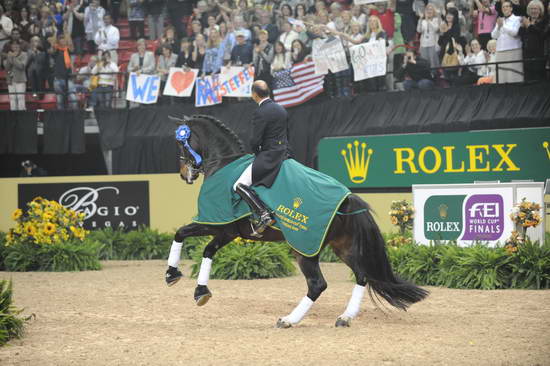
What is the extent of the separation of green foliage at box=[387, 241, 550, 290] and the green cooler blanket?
12.9 ft

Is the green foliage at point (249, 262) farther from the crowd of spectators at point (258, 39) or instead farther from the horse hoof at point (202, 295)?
the crowd of spectators at point (258, 39)

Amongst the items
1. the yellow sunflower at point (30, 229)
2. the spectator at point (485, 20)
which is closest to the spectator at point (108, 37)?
the yellow sunflower at point (30, 229)

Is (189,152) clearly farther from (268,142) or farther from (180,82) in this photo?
(180,82)

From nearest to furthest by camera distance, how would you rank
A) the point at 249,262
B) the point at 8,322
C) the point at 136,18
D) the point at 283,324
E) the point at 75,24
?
the point at 8,322 → the point at 283,324 → the point at 249,262 → the point at 75,24 → the point at 136,18

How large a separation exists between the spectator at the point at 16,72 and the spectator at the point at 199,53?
212 inches

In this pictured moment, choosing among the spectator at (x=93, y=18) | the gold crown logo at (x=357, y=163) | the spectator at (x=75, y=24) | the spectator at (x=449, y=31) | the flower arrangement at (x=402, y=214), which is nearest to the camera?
the flower arrangement at (x=402, y=214)

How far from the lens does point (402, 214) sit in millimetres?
13102

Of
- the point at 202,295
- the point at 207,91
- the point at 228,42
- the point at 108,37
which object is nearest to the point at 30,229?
the point at 207,91

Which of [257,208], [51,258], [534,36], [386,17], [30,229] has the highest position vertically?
[386,17]

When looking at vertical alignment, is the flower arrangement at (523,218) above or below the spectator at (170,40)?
below

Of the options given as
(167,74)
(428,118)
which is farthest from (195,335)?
(167,74)

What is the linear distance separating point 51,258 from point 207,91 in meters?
6.05

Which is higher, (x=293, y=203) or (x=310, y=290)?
(x=293, y=203)

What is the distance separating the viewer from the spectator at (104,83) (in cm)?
2083
